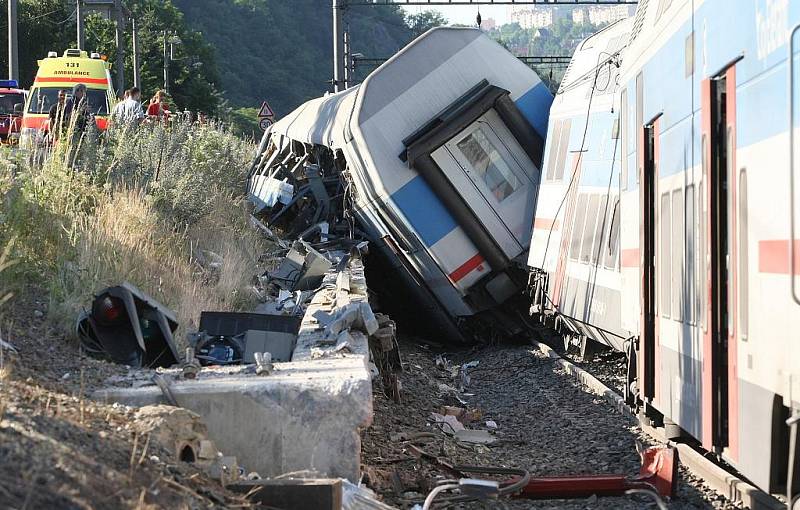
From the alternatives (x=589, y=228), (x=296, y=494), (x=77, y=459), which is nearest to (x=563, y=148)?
(x=589, y=228)

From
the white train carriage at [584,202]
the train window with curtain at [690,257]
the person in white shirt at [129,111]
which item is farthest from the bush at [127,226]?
the train window with curtain at [690,257]

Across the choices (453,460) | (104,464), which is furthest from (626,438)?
(104,464)

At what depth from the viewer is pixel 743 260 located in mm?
6250

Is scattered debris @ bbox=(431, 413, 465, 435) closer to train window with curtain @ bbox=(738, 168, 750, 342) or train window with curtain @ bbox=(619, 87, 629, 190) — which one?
train window with curtain @ bbox=(619, 87, 629, 190)

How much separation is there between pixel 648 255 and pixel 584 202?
4422mm

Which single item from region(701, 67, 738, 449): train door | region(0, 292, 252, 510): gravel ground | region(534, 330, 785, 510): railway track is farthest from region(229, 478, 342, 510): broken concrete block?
region(534, 330, 785, 510): railway track

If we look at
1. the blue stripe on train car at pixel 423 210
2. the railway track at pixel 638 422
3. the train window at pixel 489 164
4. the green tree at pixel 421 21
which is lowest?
the railway track at pixel 638 422

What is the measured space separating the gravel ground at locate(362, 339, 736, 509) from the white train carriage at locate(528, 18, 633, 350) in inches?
32.5

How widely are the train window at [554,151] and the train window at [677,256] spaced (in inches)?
283

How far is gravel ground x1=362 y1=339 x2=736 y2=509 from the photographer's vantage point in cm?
828

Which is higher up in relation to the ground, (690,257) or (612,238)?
(612,238)

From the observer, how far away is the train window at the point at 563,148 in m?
14.9

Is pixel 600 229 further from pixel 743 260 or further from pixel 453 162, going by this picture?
pixel 743 260

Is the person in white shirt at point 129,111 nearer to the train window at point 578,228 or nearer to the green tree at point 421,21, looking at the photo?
the train window at point 578,228
